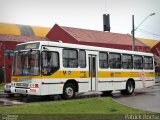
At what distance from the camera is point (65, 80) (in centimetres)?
1856

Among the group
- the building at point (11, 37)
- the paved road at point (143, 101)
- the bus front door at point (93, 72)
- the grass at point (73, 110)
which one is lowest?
the paved road at point (143, 101)

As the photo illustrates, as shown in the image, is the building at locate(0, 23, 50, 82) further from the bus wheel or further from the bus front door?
the bus wheel

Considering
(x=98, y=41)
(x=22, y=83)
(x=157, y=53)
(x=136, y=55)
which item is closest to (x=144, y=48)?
(x=157, y=53)

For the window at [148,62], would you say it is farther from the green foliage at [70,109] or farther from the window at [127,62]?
the green foliage at [70,109]

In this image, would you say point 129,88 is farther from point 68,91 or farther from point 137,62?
point 68,91

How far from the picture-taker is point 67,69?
61.4 ft

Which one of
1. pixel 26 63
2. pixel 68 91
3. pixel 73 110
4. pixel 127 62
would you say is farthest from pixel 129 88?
pixel 73 110

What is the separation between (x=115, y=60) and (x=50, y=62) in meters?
6.16

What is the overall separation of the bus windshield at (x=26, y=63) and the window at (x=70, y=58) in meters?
1.79

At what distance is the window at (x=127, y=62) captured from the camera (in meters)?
23.5

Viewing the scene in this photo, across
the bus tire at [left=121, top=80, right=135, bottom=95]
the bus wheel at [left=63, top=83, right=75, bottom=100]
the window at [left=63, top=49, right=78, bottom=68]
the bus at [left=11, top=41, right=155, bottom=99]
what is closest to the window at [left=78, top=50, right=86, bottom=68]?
the bus at [left=11, top=41, right=155, bottom=99]

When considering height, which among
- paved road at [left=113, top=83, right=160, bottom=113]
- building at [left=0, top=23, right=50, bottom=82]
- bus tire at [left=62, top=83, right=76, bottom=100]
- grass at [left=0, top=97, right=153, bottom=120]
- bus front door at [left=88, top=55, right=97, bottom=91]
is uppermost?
building at [left=0, top=23, right=50, bottom=82]

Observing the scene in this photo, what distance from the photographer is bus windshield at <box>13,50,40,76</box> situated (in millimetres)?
17391

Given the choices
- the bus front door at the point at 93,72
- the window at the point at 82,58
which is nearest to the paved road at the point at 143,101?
the bus front door at the point at 93,72
